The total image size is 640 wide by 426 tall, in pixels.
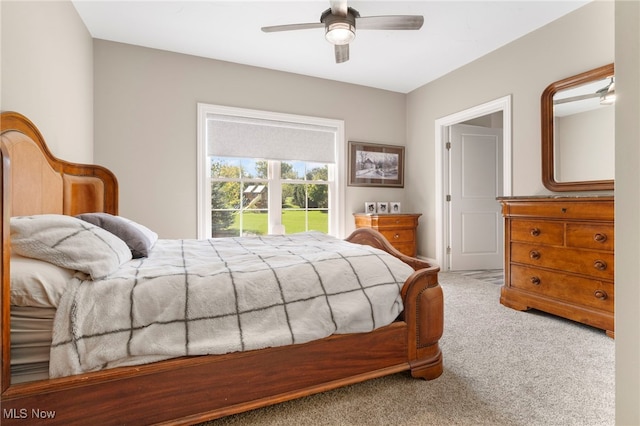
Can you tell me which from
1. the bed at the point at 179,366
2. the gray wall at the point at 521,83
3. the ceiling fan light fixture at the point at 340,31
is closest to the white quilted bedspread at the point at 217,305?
the bed at the point at 179,366

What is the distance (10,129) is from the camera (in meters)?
1.48

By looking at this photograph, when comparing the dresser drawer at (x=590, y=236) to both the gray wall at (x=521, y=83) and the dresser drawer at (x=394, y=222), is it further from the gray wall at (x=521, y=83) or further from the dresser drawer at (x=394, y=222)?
the dresser drawer at (x=394, y=222)

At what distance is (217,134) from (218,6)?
1.36 metres

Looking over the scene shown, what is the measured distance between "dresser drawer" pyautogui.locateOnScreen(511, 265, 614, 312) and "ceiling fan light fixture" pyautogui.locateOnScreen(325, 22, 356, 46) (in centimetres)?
244

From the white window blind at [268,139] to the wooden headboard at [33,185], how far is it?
127 centimetres

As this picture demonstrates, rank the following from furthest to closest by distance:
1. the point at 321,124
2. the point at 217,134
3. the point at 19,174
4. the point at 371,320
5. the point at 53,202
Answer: the point at 321,124
the point at 217,134
the point at 53,202
the point at 19,174
the point at 371,320

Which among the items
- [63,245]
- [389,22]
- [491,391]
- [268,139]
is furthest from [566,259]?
[268,139]

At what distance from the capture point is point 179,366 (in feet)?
3.69

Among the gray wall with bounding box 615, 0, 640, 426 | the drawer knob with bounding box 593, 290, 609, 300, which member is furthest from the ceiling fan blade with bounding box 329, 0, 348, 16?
the drawer knob with bounding box 593, 290, 609, 300

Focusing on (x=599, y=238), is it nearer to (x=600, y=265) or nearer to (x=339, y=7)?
(x=600, y=265)

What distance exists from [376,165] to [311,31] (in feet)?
6.78

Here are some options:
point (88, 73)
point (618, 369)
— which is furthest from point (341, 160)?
point (618, 369)

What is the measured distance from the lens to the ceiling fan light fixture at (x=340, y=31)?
2.29 m

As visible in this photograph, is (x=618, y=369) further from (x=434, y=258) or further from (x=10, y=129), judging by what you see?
(x=434, y=258)
